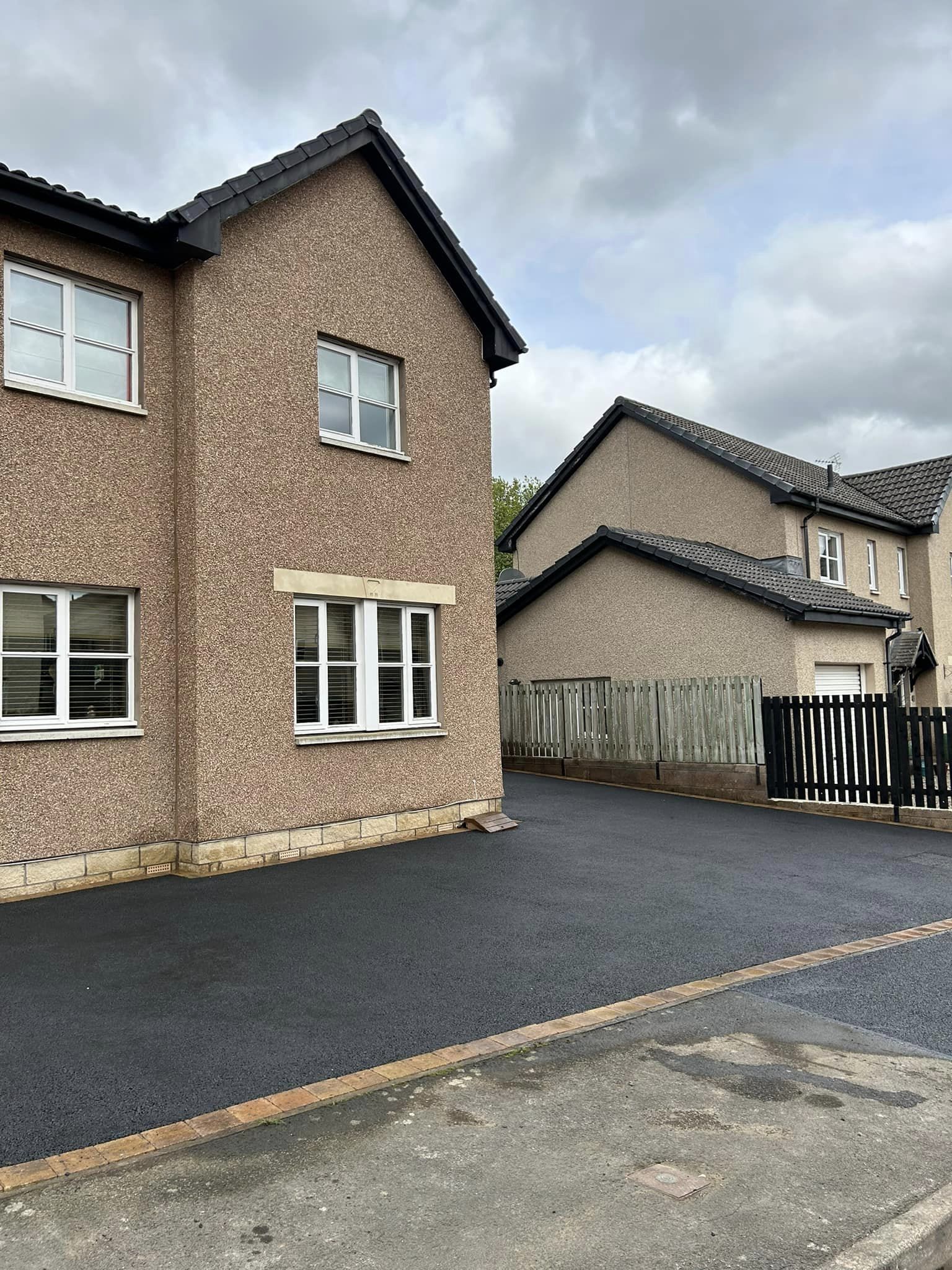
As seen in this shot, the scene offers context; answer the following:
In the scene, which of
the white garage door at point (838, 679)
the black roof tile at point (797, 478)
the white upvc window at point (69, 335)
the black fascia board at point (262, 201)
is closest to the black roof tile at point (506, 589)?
the black roof tile at point (797, 478)

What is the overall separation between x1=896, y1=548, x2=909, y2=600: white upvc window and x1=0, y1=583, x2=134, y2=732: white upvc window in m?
22.6

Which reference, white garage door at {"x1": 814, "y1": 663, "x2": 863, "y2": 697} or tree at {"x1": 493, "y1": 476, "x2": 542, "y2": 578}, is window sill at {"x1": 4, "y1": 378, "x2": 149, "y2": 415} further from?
tree at {"x1": 493, "y1": 476, "x2": 542, "y2": 578}

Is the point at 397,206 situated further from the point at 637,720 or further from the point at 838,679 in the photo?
the point at 838,679

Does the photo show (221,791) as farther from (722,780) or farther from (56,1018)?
(722,780)

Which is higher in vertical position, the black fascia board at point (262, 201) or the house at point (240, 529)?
the black fascia board at point (262, 201)

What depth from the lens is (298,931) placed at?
7.88 metres

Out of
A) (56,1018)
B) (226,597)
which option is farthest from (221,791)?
(56,1018)

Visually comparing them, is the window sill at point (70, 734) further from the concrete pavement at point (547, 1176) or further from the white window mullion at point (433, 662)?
the concrete pavement at point (547, 1176)

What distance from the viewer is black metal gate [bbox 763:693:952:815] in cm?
1441

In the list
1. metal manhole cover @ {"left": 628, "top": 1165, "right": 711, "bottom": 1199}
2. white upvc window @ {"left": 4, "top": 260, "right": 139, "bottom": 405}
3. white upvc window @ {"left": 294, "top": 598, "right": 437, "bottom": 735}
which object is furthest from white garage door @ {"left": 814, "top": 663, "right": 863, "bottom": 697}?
metal manhole cover @ {"left": 628, "top": 1165, "right": 711, "bottom": 1199}

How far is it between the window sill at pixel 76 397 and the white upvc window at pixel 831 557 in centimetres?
1777

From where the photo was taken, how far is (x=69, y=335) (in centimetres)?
977

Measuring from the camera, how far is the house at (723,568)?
18375 millimetres

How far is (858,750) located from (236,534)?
9931mm
